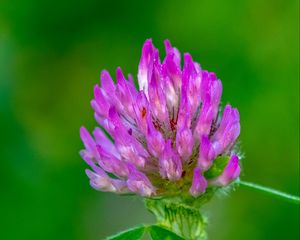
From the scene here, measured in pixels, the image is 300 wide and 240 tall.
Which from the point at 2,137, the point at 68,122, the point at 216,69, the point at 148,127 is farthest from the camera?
the point at 68,122

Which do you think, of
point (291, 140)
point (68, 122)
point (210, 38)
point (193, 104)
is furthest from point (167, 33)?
point (193, 104)

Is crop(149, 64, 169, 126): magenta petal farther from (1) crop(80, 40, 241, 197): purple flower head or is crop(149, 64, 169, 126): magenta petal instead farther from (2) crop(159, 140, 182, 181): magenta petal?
(2) crop(159, 140, 182, 181): magenta petal

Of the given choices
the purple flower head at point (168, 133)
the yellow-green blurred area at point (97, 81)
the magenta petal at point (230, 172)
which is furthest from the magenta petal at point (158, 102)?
the yellow-green blurred area at point (97, 81)

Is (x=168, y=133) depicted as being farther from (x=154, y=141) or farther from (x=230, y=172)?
(x=230, y=172)

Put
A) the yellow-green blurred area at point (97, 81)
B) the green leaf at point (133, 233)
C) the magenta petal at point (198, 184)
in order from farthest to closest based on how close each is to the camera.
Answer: the yellow-green blurred area at point (97, 81), the green leaf at point (133, 233), the magenta petal at point (198, 184)

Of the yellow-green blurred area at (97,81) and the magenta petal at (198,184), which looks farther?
the yellow-green blurred area at (97,81)

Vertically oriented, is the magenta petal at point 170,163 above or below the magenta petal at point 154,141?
below

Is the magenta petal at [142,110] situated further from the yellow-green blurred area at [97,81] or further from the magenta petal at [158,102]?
the yellow-green blurred area at [97,81]

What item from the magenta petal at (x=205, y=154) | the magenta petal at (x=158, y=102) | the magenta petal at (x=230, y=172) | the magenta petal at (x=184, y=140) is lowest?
the magenta petal at (x=230, y=172)

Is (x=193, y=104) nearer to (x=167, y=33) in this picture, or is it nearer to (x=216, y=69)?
(x=216, y=69)
